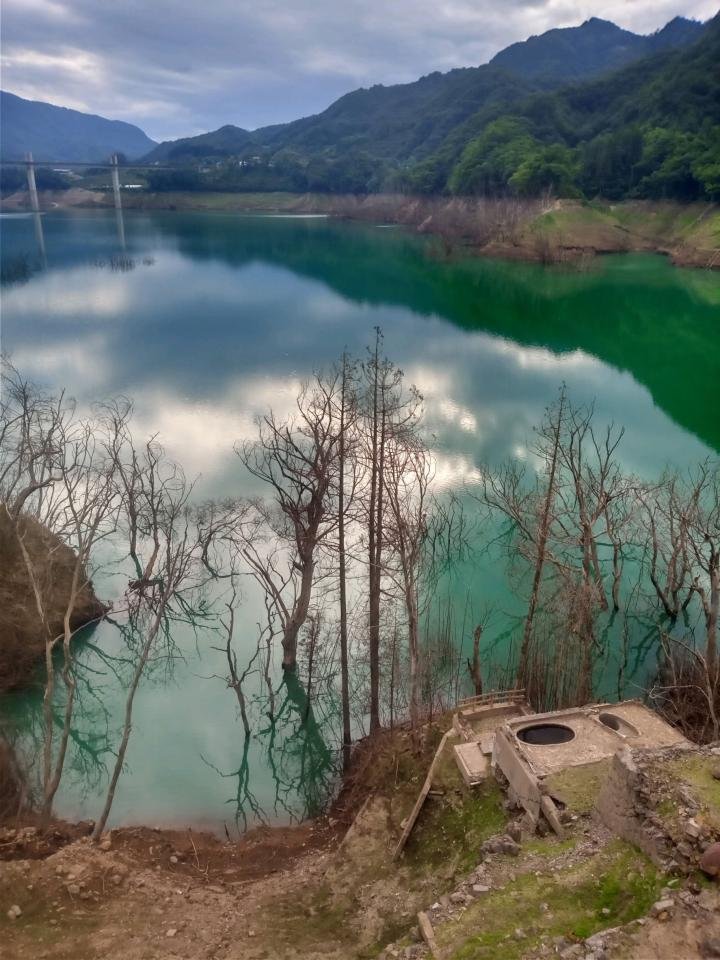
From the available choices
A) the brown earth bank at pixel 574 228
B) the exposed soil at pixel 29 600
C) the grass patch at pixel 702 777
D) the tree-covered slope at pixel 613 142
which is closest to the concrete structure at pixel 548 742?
the grass patch at pixel 702 777

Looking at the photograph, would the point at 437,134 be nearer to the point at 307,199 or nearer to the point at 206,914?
the point at 307,199

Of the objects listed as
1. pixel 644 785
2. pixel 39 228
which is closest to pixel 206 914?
pixel 644 785

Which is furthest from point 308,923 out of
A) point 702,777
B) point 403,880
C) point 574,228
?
point 574,228

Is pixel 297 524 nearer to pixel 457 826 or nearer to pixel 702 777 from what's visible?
pixel 457 826

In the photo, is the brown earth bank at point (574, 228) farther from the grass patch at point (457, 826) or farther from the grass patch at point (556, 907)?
the grass patch at point (556, 907)

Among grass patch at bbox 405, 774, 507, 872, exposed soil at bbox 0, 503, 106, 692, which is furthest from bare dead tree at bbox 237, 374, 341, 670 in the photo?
grass patch at bbox 405, 774, 507, 872

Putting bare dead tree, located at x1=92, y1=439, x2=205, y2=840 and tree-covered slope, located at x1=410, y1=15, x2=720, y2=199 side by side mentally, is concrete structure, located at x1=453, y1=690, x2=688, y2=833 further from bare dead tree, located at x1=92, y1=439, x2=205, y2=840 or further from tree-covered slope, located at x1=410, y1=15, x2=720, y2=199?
tree-covered slope, located at x1=410, y1=15, x2=720, y2=199
